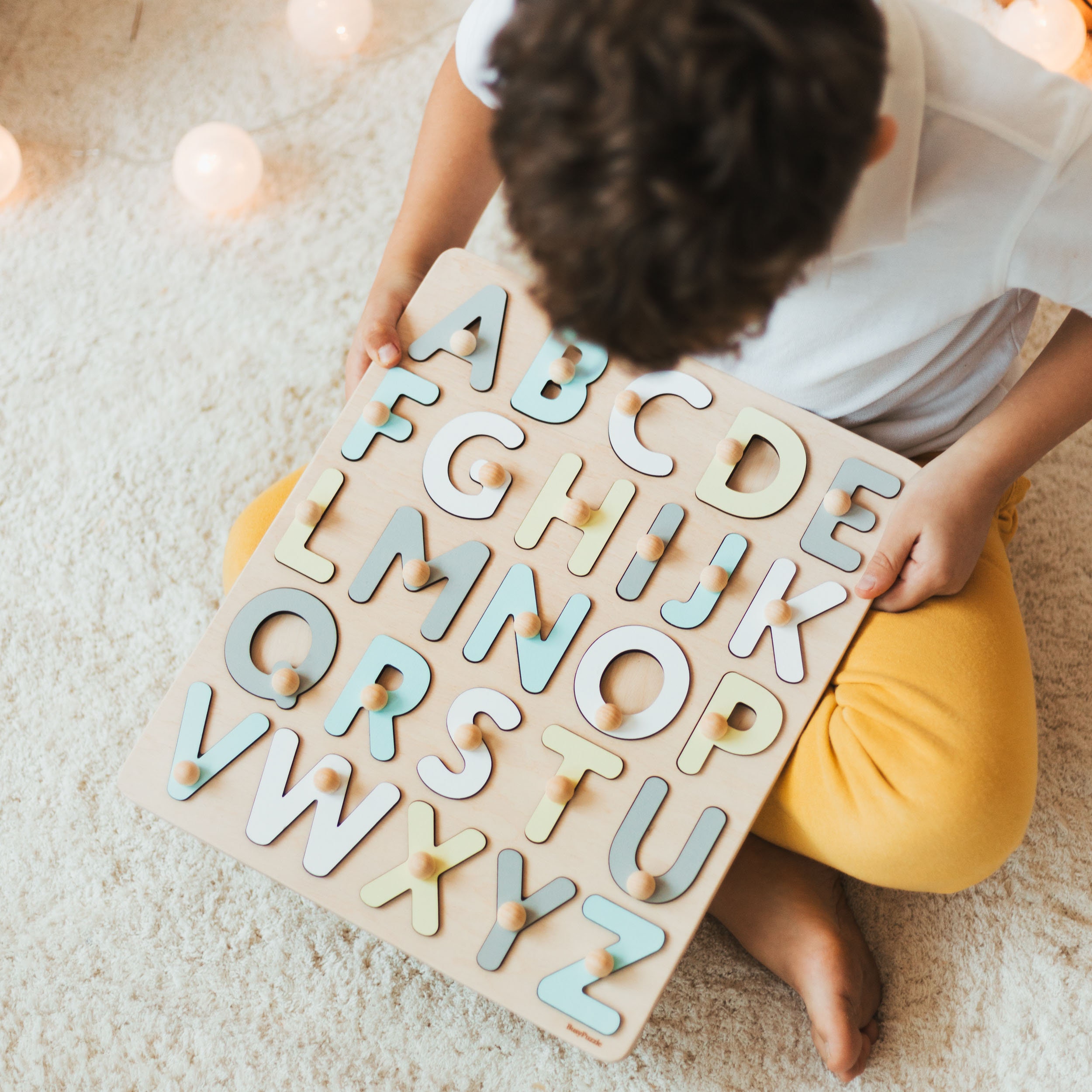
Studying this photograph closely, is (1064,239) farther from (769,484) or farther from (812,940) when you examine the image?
(812,940)

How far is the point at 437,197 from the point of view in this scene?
70cm

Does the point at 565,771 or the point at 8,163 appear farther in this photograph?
the point at 8,163

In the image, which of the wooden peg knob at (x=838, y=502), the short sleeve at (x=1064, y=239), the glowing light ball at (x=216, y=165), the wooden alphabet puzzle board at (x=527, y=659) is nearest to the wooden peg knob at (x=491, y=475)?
the wooden alphabet puzzle board at (x=527, y=659)

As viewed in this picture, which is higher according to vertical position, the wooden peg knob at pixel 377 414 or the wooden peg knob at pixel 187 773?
the wooden peg knob at pixel 377 414

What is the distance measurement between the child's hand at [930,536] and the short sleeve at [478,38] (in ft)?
1.17

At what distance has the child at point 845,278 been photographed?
33 centimetres

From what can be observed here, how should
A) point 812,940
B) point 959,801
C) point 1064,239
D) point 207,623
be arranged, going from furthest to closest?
point 207,623
point 812,940
point 959,801
point 1064,239

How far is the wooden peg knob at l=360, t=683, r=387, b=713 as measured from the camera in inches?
23.0

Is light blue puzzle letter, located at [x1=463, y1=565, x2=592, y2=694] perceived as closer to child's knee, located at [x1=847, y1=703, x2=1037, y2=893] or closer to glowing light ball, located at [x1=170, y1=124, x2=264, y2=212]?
child's knee, located at [x1=847, y1=703, x2=1037, y2=893]

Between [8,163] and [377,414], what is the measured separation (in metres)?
0.60

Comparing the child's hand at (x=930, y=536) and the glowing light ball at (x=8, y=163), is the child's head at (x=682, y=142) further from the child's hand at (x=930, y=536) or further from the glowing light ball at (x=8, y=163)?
the glowing light ball at (x=8, y=163)

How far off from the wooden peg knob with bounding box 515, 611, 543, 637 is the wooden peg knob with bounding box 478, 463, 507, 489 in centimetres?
9

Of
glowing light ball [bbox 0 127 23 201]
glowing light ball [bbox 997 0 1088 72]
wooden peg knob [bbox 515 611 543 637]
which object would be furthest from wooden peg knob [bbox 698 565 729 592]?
glowing light ball [bbox 0 127 23 201]

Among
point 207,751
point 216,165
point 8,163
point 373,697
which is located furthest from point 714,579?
point 8,163
